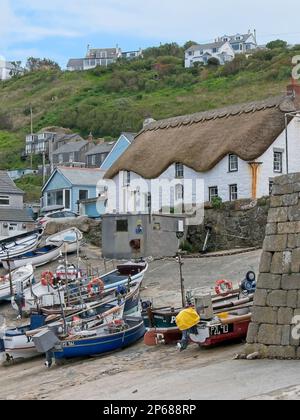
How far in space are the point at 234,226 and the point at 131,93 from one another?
83842mm

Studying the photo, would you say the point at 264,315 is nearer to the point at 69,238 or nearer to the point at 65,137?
the point at 69,238

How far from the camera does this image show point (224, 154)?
3519 centimetres

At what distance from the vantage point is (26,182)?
78.4 meters

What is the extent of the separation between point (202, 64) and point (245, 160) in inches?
3545

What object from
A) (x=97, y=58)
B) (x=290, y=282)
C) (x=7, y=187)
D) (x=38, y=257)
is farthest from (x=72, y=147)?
(x=97, y=58)

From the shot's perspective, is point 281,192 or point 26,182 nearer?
point 281,192

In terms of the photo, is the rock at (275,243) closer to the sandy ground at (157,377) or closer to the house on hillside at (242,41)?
the sandy ground at (157,377)

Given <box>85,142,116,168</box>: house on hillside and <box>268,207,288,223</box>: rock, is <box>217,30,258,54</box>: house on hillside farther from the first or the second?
A: <box>268,207,288,223</box>: rock

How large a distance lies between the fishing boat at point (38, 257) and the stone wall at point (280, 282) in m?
20.5

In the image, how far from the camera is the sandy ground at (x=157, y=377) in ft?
41.1

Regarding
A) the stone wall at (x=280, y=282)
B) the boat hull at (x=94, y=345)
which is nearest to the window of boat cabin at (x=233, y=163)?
the boat hull at (x=94, y=345)

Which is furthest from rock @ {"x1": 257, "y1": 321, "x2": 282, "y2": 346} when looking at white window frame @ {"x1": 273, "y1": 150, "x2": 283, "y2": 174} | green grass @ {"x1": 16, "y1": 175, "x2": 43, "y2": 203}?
green grass @ {"x1": 16, "y1": 175, "x2": 43, "y2": 203}

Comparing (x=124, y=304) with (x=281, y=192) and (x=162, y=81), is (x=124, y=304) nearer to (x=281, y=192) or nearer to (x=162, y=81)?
(x=281, y=192)
